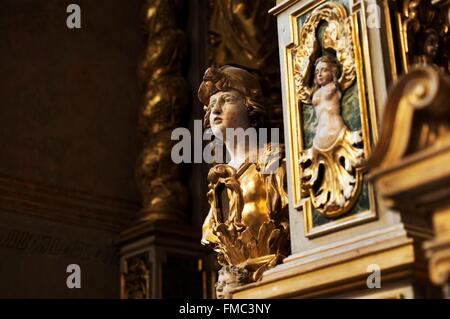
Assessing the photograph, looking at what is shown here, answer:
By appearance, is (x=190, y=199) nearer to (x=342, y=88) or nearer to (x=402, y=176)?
(x=342, y=88)

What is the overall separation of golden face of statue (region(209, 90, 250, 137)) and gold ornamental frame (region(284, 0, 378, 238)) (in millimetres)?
396

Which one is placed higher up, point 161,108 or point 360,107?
point 161,108

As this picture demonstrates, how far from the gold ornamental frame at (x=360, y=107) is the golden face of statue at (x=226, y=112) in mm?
396

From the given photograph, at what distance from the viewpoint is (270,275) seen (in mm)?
2881

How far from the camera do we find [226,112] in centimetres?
354

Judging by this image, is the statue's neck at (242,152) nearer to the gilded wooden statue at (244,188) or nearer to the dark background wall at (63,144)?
the gilded wooden statue at (244,188)

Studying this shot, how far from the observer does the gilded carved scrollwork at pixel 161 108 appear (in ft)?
20.3

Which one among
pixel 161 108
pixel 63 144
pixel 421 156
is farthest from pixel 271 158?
pixel 63 144

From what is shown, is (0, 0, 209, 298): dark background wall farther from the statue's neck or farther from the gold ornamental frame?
the gold ornamental frame

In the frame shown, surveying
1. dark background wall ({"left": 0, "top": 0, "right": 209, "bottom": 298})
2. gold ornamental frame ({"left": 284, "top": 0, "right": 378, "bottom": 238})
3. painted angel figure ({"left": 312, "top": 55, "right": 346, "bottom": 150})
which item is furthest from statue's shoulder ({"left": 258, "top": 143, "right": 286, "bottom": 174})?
dark background wall ({"left": 0, "top": 0, "right": 209, "bottom": 298})

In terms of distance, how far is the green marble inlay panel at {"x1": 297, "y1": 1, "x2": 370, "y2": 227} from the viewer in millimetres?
2738

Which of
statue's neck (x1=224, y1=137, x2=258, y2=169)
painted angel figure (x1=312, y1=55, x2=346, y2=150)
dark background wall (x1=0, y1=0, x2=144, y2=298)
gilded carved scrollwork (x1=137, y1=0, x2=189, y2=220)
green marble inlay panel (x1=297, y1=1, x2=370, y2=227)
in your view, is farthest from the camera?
gilded carved scrollwork (x1=137, y1=0, x2=189, y2=220)

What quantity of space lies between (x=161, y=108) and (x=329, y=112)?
11.6ft

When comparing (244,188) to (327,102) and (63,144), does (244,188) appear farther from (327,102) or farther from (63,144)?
(63,144)
